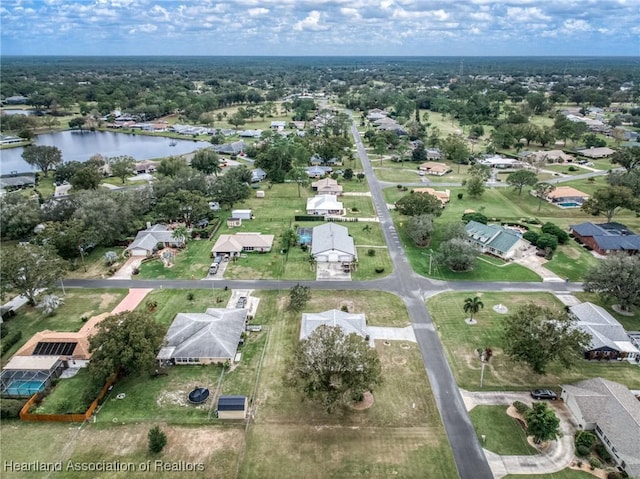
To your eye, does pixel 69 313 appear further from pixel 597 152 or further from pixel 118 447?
pixel 597 152

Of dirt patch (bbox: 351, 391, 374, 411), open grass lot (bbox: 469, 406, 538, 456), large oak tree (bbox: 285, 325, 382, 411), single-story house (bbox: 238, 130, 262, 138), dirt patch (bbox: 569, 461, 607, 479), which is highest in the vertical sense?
large oak tree (bbox: 285, 325, 382, 411)

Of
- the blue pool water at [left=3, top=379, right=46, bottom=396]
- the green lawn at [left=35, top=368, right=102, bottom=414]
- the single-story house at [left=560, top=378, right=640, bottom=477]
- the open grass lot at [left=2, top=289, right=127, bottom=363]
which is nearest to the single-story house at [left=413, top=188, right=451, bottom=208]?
the single-story house at [left=560, top=378, right=640, bottom=477]

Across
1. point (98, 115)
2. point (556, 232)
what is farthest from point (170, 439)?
point (98, 115)

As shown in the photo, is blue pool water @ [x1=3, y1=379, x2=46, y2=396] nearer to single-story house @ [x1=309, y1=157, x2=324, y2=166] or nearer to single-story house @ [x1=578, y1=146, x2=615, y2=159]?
single-story house @ [x1=309, y1=157, x2=324, y2=166]

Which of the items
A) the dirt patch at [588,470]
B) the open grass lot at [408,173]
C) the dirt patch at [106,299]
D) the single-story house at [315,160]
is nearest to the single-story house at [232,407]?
the dirt patch at [106,299]

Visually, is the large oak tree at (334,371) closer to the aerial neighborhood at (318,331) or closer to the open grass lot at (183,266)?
the aerial neighborhood at (318,331)

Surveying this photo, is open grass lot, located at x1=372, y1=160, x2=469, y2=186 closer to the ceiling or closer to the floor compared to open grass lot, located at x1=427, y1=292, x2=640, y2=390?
closer to the floor
